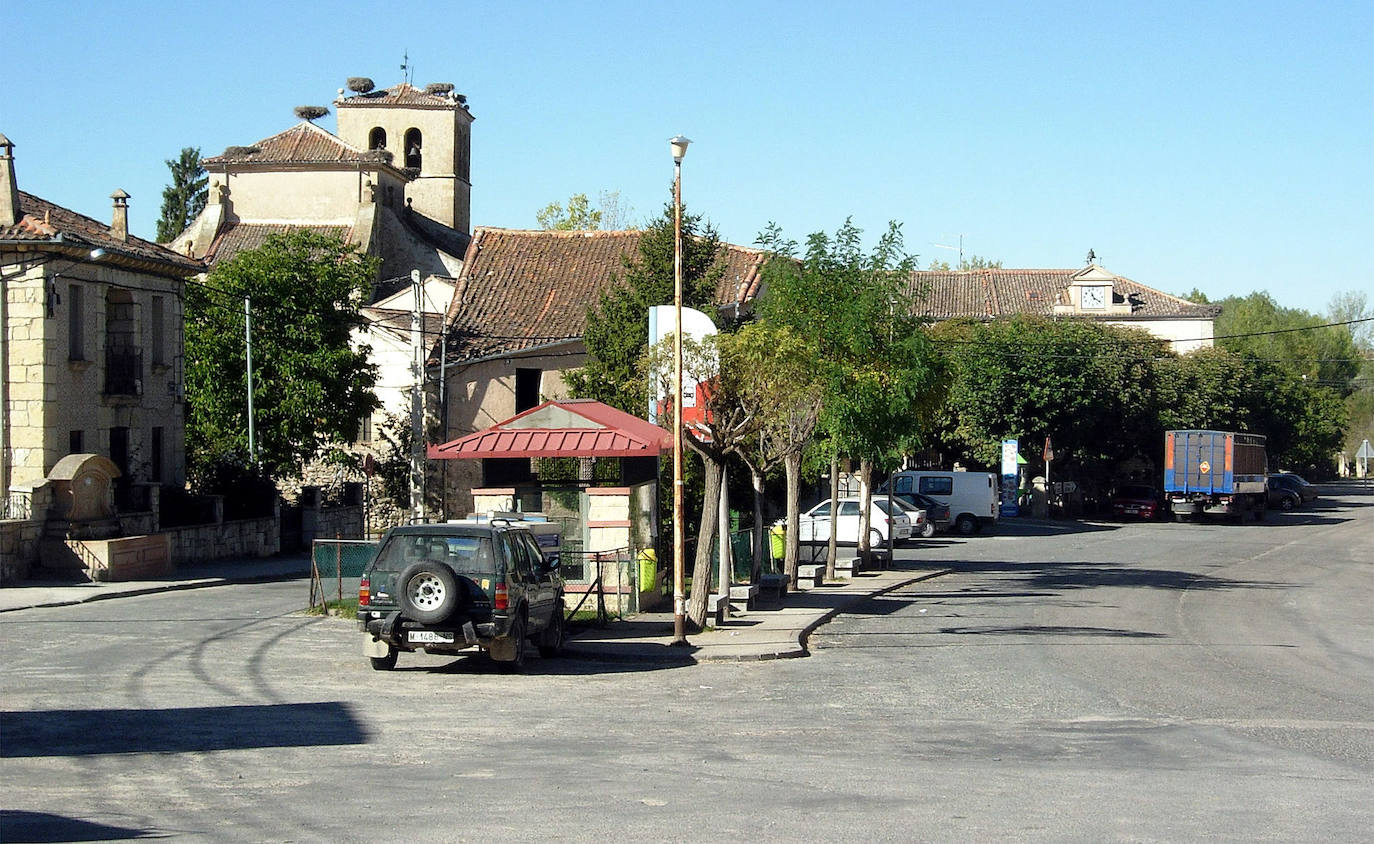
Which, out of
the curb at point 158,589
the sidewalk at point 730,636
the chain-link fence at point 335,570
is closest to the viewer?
the sidewalk at point 730,636

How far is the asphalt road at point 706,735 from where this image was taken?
8781mm

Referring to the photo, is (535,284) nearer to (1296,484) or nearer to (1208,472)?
(1208,472)

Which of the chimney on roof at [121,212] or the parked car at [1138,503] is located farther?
the parked car at [1138,503]

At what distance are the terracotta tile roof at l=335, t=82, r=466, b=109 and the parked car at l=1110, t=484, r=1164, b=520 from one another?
123 feet

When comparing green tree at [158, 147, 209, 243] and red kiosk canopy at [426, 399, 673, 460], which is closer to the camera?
red kiosk canopy at [426, 399, 673, 460]

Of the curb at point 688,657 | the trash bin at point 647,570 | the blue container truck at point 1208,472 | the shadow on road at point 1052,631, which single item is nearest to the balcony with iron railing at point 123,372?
the trash bin at point 647,570

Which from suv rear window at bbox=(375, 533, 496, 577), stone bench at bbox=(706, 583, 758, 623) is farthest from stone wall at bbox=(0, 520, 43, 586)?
suv rear window at bbox=(375, 533, 496, 577)

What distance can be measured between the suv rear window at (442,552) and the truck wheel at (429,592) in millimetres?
452

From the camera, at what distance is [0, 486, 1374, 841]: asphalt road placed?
878cm

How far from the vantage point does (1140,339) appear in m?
68.9

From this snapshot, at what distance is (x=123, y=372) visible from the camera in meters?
35.5

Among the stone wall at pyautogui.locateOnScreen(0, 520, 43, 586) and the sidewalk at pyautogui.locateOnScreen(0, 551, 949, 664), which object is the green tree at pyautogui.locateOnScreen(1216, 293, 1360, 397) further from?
the stone wall at pyautogui.locateOnScreen(0, 520, 43, 586)

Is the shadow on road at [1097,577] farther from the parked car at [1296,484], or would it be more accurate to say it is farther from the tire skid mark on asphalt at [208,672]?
the parked car at [1296,484]

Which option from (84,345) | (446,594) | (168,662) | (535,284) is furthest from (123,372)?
(446,594)
